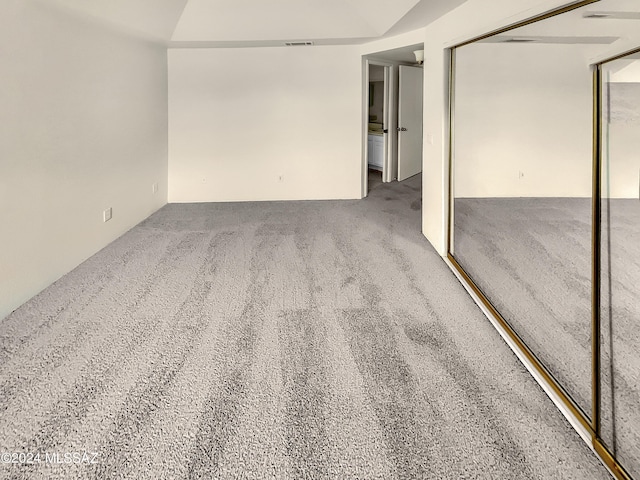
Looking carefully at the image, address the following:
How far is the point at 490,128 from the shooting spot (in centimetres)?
300

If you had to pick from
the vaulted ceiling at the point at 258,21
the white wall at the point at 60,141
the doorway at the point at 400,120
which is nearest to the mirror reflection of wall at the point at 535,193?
the vaulted ceiling at the point at 258,21

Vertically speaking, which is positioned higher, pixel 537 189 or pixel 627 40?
pixel 627 40

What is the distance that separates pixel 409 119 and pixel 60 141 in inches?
217

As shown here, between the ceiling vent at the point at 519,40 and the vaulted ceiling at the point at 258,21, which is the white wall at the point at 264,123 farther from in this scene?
the ceiling vent at the point at 519,40

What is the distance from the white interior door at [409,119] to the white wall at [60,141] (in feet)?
12.8

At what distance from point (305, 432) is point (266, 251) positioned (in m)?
2.64

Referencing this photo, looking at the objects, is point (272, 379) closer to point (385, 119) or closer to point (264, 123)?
point (264, 123)

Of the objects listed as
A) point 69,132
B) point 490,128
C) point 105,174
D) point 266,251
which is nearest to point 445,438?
point 490,128

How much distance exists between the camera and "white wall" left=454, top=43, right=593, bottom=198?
1837 millimetres

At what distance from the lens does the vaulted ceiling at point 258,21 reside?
15.3 feet

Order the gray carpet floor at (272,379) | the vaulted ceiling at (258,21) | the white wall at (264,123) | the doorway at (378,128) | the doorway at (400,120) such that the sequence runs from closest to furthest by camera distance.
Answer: the gray carpet floor at (272,379) < the vaulted ceiling at (258,21) < the white wall at (264,123) < the doorway at (400,120) < the doorway at (378,128)

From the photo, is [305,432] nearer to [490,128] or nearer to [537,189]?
[537,189]

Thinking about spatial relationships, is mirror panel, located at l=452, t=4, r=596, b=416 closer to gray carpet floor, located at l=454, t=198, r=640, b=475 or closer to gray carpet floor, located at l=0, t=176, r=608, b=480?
gray carpet floor, located at l=454, t=198, r=640, b=475

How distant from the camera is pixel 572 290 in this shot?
6.35 ft
